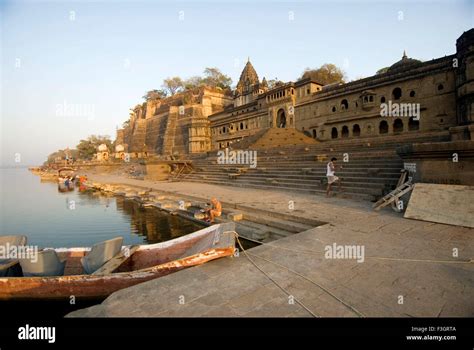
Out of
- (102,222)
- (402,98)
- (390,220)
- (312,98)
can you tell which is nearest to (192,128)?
(312,98)

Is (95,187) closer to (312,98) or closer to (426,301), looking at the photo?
(426,301)

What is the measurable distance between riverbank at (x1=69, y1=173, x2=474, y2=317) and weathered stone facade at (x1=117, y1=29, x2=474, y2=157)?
4.73 m

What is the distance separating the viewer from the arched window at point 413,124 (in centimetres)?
2329

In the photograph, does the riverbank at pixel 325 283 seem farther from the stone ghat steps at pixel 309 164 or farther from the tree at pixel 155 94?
the tree at pixel 155 94

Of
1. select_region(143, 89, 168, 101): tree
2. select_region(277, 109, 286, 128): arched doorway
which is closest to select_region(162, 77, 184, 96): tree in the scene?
select_region(143, 89, 168, 101): tree

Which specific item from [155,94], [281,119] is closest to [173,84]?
[155,94]

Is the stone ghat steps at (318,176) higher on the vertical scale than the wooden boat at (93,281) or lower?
higher

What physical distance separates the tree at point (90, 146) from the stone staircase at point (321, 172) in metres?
75.4

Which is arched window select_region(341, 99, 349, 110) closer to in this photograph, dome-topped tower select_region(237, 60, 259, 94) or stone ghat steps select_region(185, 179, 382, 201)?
stone ghat steps select_region(185, 179, 382, 201)

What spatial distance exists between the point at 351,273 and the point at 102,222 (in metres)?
10.3

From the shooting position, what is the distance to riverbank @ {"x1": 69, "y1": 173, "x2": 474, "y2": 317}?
253 centimetres

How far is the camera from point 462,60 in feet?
61.2

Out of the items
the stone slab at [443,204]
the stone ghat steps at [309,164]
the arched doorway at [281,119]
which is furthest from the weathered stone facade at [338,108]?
the stone ghat steps at [309,164]

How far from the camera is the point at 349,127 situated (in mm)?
27922
